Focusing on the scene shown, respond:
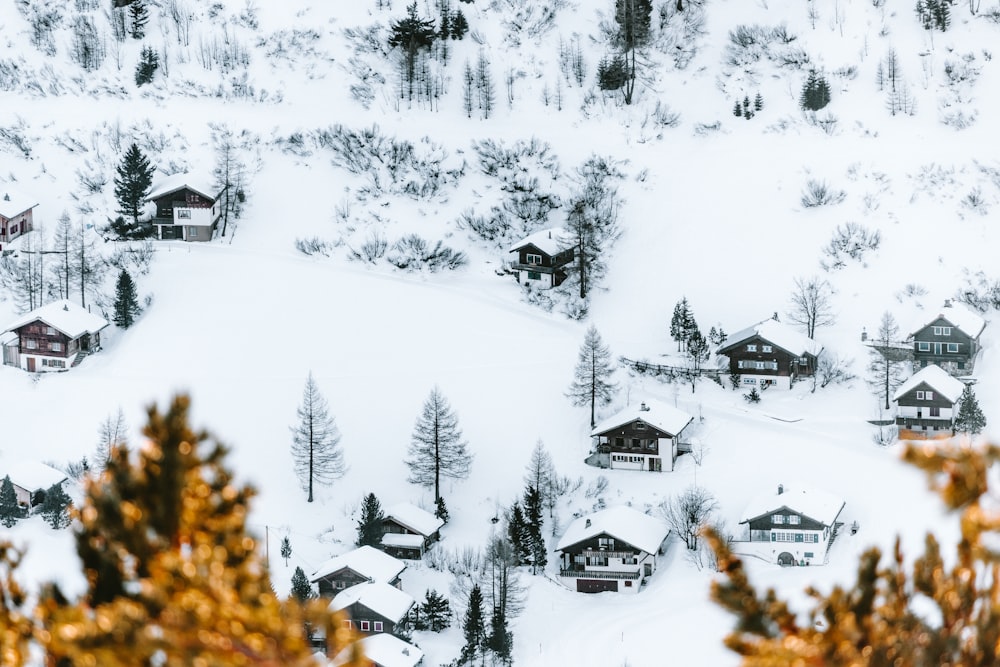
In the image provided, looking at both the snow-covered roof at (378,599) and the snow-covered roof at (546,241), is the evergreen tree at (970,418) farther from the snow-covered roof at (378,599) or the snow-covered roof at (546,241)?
the snow-covered roof at (378,599)

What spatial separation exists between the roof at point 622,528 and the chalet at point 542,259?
57.1ft

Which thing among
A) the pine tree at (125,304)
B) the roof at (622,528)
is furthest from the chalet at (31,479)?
the roof at (622,528)

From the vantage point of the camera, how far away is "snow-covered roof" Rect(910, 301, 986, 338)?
219 feet

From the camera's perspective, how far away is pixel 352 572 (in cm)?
5550

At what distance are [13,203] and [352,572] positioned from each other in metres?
33.2

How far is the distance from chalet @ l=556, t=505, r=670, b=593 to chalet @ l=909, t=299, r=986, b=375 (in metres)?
16.5

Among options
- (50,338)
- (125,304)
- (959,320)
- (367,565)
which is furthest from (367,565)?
(959,320)

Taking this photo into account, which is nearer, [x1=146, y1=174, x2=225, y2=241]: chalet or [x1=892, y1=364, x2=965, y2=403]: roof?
[x1=892, y1=364, x2=965, y2=403]: roof

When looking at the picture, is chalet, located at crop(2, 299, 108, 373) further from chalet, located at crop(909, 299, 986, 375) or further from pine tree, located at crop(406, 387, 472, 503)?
chalet, located at crop(909, 299, 986, 375)

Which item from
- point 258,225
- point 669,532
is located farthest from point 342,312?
point 669,532

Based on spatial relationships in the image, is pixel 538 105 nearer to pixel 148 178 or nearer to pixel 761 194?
pixel 761 194

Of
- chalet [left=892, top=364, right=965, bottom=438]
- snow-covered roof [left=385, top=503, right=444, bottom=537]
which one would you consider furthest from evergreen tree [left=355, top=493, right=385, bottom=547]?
chalet [left=892, top=364, right=965, bottom=438]

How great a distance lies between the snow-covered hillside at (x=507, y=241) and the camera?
61.1 metres

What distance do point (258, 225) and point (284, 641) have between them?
237 feet
